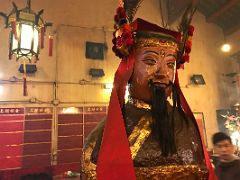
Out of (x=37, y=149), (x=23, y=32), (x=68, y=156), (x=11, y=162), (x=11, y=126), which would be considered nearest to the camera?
(x=23, y=32)

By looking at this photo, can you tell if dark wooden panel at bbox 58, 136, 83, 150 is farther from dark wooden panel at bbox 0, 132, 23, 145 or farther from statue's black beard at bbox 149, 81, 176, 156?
statue's black beard at bbox 149, 81, 176, 156

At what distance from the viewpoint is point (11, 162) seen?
600 cm

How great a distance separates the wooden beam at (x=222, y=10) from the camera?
7727mm

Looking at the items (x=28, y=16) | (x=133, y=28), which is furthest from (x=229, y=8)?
(x=133, y=28)

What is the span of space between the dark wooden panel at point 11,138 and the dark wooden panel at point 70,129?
0.94m

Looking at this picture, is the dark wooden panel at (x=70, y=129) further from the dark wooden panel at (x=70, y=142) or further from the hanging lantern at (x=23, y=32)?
the hanging lantern at (x=23, y=32)

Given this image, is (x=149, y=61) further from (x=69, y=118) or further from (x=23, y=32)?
(x=69, y=118)

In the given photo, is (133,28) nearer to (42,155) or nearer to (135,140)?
(135,140)

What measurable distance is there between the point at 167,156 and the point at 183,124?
9.9 inches

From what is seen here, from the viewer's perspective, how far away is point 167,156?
1265 millimetres

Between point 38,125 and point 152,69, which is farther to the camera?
point 38,125

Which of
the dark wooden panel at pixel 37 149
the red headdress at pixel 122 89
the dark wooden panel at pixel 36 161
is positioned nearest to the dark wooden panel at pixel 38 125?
the dark wooden panel at pixel 37 149

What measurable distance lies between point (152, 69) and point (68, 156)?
5.62m

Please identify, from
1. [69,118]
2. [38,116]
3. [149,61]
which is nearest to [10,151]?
[38,116]
